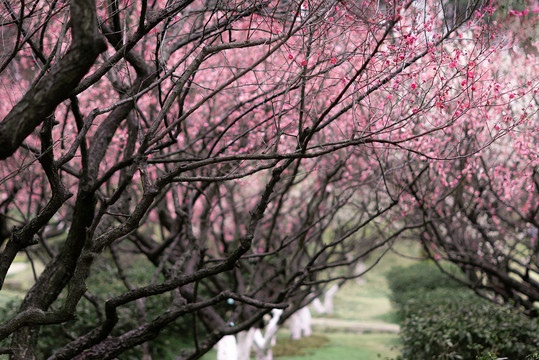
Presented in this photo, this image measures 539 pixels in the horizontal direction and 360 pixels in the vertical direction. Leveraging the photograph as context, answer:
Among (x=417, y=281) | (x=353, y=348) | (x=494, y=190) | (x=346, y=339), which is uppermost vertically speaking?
(x=494, y=190)

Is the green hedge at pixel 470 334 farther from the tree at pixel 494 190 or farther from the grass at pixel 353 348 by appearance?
the grass at pixel 353 348

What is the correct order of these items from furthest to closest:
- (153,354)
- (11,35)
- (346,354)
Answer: (346,354) < (153,354) < (11,35)

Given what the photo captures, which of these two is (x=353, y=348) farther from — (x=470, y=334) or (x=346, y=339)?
(x=470, y=334)

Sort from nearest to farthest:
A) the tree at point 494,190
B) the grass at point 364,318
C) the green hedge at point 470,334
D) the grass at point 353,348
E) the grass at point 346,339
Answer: the green hedge at point 470,334 < the tree at point 494,190 < the grass at point 353,348 < the grass at point 346,339 < the grass at point 364,318

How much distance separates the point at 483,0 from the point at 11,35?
17.6 feet

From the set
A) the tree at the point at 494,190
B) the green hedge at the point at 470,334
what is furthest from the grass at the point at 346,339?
the tree at the point at 494,190

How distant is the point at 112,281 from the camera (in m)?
16.9

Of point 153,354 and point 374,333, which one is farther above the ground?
point 153,354

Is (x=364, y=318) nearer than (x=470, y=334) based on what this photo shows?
No

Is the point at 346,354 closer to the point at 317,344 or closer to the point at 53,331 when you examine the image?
the point at 317,344

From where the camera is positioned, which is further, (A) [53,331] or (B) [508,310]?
(A) [53,331]

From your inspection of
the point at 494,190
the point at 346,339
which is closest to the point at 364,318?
the point at 346,339

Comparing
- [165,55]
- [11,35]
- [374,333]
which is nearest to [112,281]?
[374,333]

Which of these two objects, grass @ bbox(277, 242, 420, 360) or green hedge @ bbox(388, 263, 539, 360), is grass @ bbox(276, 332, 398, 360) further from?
green hedge @ bbox(388, 263, 539, 360)
